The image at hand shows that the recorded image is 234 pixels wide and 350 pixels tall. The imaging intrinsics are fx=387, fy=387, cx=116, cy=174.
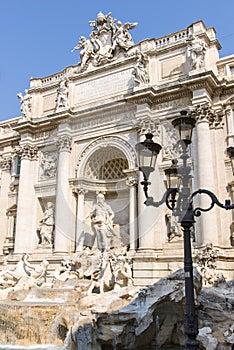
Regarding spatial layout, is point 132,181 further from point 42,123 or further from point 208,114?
point 42,123

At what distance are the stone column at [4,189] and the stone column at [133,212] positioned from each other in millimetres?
7662

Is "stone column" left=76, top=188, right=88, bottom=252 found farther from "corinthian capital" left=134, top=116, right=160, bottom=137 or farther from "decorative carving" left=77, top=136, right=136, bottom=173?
"corinthian capital" left=134, top=116, right=160, bottom=137

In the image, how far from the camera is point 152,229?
14898 millimetres

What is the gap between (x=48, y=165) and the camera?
1902 centimetres

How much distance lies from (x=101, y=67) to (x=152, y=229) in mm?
8406

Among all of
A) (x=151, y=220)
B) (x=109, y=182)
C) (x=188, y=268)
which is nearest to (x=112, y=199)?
(x=109, y=182)

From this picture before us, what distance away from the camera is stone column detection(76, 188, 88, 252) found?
16.8 meters

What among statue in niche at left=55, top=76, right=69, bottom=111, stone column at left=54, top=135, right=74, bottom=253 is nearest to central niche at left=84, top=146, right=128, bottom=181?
stone column at left=54, top=135, right=74, bottom=253

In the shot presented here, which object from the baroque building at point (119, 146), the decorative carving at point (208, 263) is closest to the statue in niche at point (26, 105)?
the baroque building at point (119, 146)

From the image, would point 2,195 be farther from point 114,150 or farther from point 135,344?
point 135,344

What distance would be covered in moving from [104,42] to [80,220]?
8.86 meters

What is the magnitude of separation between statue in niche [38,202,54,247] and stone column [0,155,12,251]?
2.73 metres

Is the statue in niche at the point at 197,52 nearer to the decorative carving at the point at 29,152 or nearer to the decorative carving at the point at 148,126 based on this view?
the decorative carving at the point at 148,126

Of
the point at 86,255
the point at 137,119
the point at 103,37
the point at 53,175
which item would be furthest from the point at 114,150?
the point at 103,37
